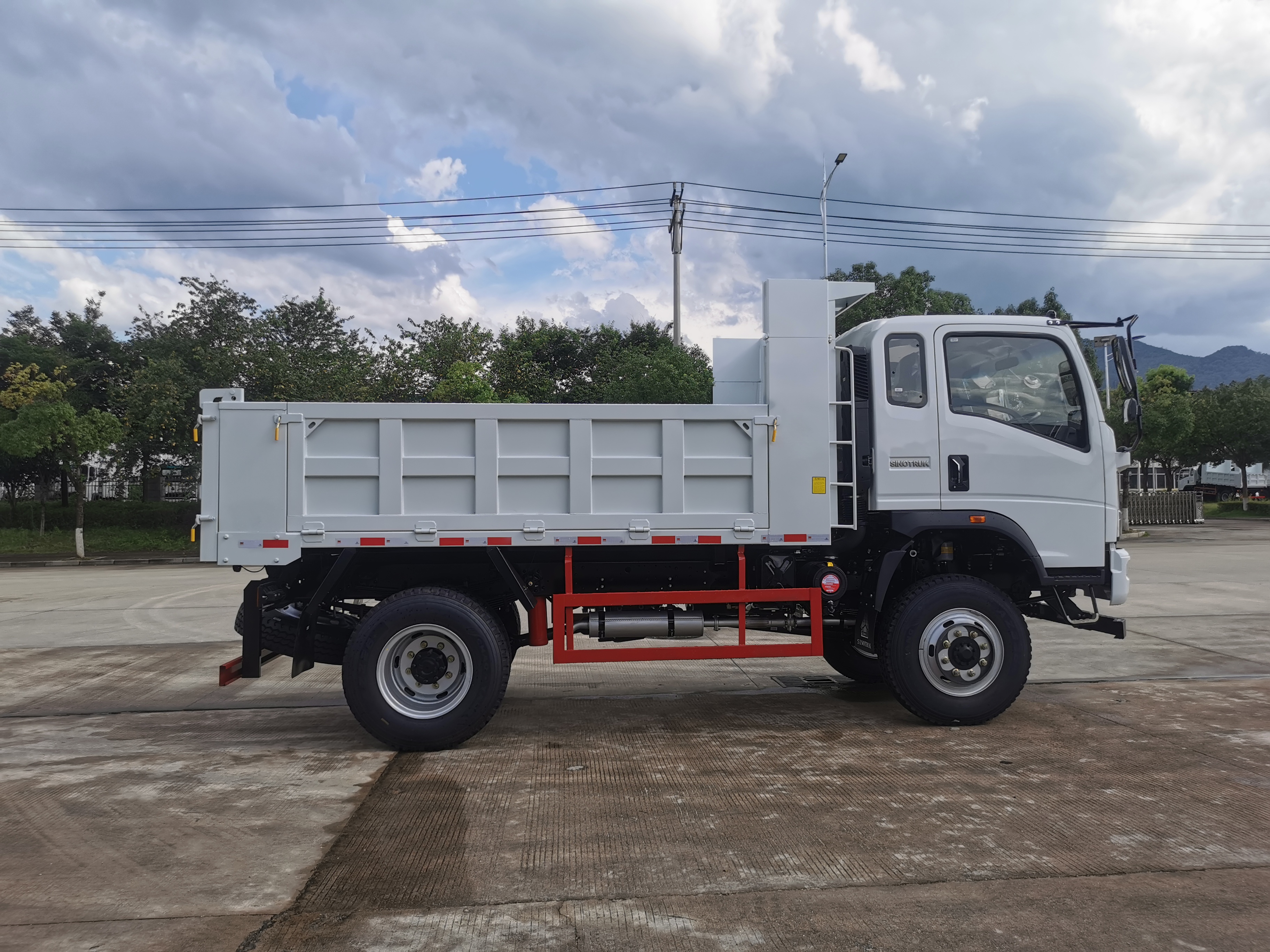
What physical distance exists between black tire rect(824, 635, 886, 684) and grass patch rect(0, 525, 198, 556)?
23720 millimetres

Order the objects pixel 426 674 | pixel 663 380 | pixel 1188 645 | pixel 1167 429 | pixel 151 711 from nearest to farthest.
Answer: pixel 426 674 → pixel 151 711 → pixel 1188 645 → pixel 663 380 → pixel 1167 429

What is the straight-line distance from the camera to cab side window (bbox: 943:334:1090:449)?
6340 millimetres

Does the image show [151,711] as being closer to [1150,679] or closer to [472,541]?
[472,541]

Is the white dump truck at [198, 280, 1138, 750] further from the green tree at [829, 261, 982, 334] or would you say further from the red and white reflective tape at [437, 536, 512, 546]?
the green tree at [829, 261, 982, 334]

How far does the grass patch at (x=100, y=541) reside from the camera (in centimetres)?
2689

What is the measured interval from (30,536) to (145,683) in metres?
24.6

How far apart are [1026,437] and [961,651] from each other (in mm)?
1590

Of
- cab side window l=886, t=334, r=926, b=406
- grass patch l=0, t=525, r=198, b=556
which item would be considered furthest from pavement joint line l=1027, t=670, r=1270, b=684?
grass patch l=0, t=525, r=198, b=556

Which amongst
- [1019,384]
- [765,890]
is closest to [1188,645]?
[1019,384]

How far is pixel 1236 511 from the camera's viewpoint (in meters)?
42.9

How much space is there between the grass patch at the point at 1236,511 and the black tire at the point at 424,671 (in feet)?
142

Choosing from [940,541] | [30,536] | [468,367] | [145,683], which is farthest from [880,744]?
[30,536]

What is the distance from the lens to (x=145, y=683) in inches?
322

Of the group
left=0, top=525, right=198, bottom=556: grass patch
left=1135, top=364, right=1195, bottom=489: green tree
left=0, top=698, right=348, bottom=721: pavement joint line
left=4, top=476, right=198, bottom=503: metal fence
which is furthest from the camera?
left=1135, top=364, right=1195, bottom=489: green tree
